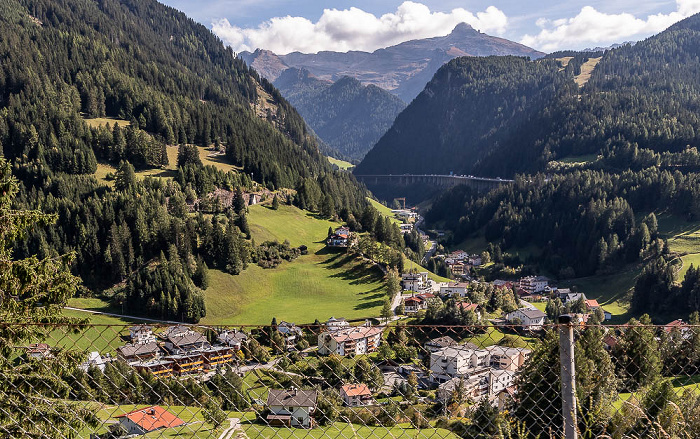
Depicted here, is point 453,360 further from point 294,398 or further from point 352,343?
point 352,343

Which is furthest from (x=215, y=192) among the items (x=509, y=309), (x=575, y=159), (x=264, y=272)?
(x=575, y=159)

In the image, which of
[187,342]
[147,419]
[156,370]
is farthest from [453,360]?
[156,370]

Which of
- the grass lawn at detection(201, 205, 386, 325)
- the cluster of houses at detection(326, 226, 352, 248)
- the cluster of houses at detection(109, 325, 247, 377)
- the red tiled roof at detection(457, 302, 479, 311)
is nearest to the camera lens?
the cluster of houses at detection(109, 325, 247, 377)

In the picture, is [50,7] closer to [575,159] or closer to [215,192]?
[215,192]

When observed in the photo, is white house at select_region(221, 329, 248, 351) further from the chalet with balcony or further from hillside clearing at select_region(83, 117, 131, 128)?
hillside clearing at select_region(83, 117, 131, 128)

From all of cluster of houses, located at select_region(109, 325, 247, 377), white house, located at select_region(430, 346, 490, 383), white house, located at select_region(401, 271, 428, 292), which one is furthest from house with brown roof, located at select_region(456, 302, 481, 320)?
white house, located at select_region(430, 346, 490, 383)
